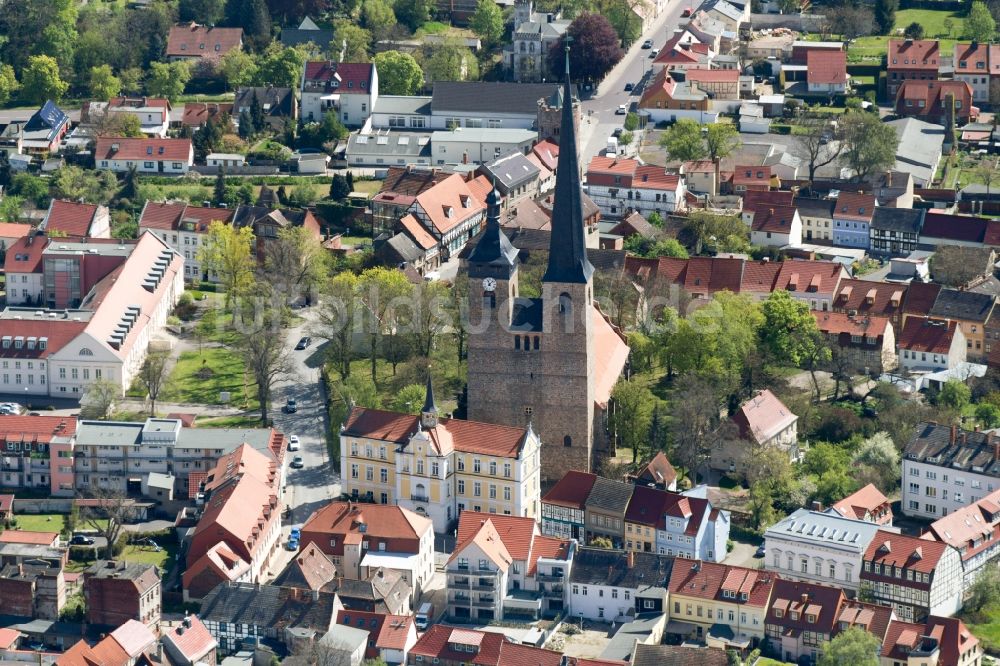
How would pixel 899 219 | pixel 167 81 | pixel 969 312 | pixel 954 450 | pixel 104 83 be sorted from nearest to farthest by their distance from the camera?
1. pixel 954 450
2. pixel 969 312
3. pixel 899 219
4. pixel 104 83
5. pixel 167 81

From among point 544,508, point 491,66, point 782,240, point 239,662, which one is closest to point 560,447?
point 544,508

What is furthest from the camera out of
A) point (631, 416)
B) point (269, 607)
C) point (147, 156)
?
point (147, 156)

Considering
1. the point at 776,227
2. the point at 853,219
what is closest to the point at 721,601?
the point at 776,227

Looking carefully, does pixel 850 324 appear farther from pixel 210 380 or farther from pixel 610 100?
pixel 610 100

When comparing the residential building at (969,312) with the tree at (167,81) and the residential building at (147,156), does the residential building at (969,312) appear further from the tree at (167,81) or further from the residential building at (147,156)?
the tree at (167,81)

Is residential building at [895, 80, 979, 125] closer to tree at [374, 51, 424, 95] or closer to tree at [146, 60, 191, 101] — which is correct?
tree at [374, 51, 424, 95]

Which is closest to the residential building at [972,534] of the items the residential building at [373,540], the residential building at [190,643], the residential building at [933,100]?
the residential building at [373,540]
